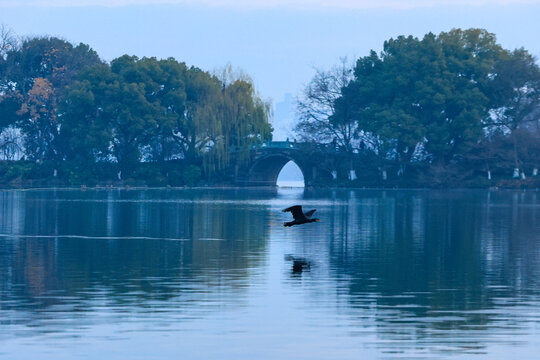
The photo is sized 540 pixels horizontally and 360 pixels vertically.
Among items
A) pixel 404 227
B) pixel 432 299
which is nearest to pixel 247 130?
pixel 404 227

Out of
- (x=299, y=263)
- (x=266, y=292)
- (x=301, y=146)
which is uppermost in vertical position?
(x=301, y=146)

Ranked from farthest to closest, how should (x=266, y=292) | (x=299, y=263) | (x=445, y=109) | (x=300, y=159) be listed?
(x=300, y=159)
(x=445, y=109)
(x=299, y=263)
(x=266, y=292)

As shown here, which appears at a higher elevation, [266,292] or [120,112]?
[120,112]

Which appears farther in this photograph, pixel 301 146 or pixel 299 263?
pixel 301 146

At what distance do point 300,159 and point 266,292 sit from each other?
3536 inches

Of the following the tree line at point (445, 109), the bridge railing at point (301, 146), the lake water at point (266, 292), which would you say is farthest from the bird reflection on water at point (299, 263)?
the bridge railing at point (301, 146)

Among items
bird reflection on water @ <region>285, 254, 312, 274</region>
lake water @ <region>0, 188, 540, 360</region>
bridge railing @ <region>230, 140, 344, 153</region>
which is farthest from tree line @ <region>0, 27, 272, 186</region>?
bird reflection on water @ <region>285, 254, 312, 274</region>

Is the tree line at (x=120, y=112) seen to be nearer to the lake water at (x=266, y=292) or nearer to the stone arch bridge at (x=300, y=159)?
the stone arch bridge at (x=300, y=159)

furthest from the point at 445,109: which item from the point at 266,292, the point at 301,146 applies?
the point at 266,292

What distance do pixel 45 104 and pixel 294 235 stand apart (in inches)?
3057

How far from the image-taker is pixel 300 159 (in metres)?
113

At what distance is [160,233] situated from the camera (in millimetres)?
41125

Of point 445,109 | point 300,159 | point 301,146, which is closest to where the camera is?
point 445,109

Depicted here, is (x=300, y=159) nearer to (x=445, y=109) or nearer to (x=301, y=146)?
(x=301, y=146)
